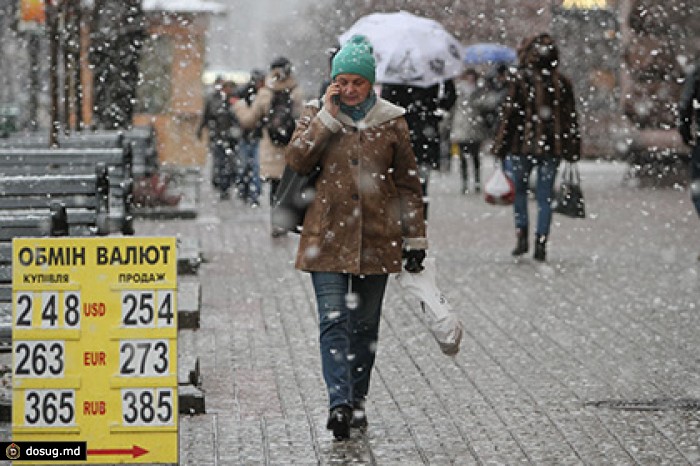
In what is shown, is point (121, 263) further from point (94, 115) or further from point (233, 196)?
point (233, 196)

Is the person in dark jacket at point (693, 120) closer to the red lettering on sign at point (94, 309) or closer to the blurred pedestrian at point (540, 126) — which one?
the blurred pedestrian at point (540, 126)

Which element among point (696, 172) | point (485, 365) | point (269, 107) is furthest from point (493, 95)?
point (485, 365)

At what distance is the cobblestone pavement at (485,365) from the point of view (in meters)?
8.23

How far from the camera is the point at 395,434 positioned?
851cm

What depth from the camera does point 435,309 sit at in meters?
8.55

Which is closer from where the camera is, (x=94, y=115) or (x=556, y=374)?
(x=556, y=374)

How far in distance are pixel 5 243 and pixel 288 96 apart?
9933mm

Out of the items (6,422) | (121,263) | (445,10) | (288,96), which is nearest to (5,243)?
(6,422)

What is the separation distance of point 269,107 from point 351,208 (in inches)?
441

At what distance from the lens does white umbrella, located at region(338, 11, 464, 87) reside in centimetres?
1719

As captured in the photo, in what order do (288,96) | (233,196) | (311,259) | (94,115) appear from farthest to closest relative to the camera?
(233,196)
(94,115)
(288,96)
(311,259)

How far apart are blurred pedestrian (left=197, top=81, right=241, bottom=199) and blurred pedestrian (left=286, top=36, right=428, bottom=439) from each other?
59.2 ft

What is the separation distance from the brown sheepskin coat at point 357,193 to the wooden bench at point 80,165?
4.82 meters

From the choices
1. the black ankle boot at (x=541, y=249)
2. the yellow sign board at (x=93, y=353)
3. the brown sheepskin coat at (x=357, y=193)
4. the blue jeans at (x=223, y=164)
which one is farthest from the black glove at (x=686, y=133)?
the blue jeans at (x=223, y=164)
